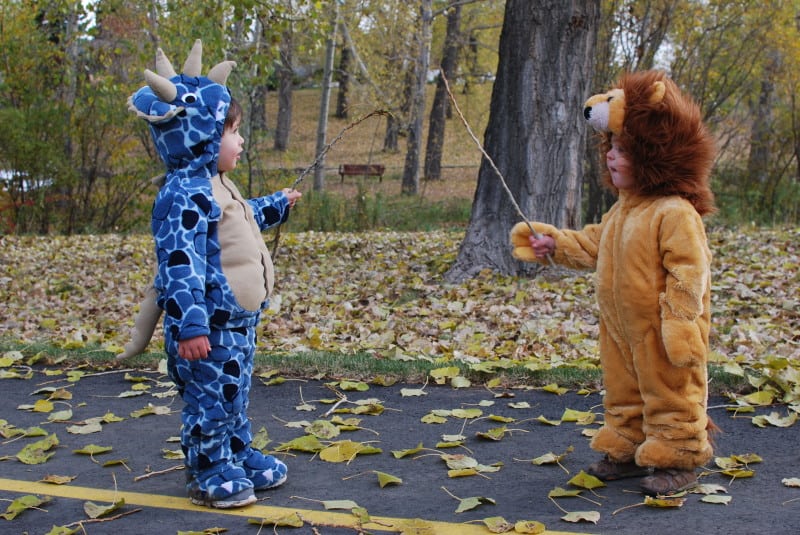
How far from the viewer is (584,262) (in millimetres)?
4094

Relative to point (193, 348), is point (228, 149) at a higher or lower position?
higher

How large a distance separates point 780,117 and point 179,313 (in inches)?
598

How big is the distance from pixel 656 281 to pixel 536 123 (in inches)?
233

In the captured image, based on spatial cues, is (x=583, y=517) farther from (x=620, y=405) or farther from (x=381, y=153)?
(x=381, y=153)

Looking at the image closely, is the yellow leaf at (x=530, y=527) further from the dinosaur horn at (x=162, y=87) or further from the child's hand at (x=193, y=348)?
the dinosaur horn at (x=162, y=87)

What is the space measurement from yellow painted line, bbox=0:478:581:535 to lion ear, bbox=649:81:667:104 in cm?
177

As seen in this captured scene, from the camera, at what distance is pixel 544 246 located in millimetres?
4156

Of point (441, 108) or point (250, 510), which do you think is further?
point (441, 108)

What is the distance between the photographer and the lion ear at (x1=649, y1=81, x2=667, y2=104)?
3.65 metres

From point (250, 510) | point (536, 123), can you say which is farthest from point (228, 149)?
point (536, 123)

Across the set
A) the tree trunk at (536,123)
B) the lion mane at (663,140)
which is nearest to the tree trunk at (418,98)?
the tree trunk at (536,123)

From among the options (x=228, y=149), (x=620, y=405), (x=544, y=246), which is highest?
(x=228, y=149)

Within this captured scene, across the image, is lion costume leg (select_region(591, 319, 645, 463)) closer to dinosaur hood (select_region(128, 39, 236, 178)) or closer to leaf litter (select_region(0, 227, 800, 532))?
leaf litter (select_region(0, 227, 800, 532))

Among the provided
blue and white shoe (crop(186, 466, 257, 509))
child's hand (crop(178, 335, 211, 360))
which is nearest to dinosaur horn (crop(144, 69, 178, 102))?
child's hand (crop(178, 335, 211, 360))
